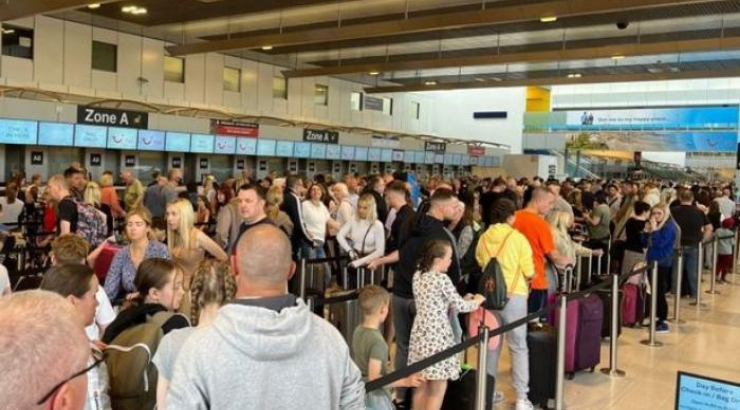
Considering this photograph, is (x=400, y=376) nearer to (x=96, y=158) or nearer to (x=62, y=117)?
(x=62, y=117)

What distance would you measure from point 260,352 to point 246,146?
16.4 m

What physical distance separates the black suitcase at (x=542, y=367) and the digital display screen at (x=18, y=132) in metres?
11.3

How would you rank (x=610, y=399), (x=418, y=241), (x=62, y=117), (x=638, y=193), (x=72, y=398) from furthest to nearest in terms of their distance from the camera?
(x=62, y=117), (x=638, y=193), (x=610, y=399), (x=418, y=241), (x=72, y=398)

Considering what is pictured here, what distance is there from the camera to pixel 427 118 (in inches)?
1259

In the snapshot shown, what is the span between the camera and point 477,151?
27875mm

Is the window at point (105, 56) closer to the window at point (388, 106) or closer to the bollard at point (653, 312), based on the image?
the window at point (388, 106)

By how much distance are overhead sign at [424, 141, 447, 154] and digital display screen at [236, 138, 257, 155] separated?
8287mm

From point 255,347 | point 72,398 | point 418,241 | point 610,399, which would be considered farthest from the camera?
point 610,399

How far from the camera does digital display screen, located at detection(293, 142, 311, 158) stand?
19.5m

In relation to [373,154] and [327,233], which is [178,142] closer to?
[373,154]

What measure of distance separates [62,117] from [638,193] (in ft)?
37.1

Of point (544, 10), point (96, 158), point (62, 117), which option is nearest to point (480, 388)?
point (544, 10)

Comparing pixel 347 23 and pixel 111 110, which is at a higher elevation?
pixel 347 23

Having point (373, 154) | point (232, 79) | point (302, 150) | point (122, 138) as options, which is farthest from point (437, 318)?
point (232, 79)
